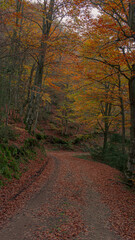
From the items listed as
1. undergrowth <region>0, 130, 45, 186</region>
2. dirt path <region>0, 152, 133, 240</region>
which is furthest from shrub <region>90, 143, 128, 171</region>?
undergrowth <region>0, 130, 45, 186</region>

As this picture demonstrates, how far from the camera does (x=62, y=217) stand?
5012mm

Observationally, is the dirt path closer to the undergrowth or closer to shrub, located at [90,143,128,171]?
the undergrowth

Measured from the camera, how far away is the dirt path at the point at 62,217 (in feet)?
13.6

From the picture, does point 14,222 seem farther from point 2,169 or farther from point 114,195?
point 114,195

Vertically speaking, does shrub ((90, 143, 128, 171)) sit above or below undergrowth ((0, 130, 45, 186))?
below

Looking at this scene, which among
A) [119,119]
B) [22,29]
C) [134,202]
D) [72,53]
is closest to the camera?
[134,202]

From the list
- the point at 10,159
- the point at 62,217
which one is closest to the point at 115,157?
the point at 10,159

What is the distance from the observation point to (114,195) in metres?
7.39

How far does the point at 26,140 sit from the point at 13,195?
217 inches

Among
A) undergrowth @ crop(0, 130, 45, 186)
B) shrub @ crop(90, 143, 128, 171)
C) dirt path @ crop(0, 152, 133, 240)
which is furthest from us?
shrub @ crop(90, 143, 128, 171)

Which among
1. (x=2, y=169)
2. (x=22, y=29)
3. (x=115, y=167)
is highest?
(x=22, y=29)

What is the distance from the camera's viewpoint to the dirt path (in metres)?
4.14

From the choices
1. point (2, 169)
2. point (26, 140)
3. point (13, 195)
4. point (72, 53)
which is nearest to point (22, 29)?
point (72, 53)

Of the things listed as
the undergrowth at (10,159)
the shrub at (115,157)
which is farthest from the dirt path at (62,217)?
the shrub at (115,157)
